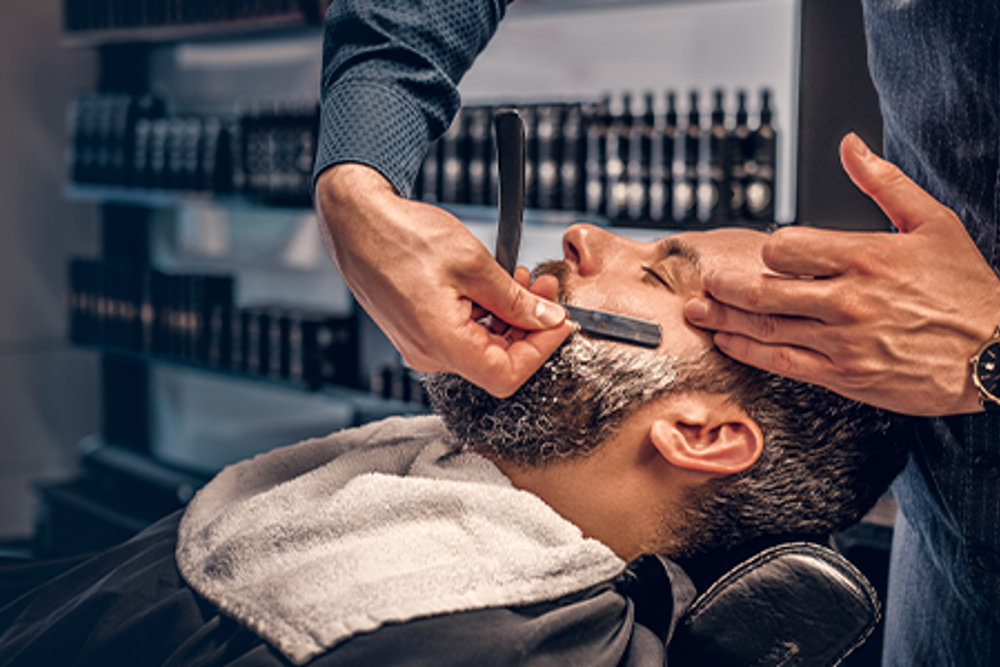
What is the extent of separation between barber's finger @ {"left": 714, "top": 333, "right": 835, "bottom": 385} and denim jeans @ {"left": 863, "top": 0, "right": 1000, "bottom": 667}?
21cm

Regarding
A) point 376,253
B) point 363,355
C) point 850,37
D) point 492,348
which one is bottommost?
point 363,355

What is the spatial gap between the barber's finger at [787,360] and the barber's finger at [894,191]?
0.20m

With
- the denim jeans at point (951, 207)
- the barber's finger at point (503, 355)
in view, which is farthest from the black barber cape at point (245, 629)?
the denim jeans at point (951, 207)

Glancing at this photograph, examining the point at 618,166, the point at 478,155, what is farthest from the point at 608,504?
the point at 478,155

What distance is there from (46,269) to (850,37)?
13.0 feet

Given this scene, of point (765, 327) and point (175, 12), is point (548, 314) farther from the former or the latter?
point (175, 12)

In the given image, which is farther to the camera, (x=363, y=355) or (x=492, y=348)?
(x=363, y=355)

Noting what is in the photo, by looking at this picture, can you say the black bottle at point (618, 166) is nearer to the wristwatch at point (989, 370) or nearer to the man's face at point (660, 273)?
the man's face at point (660, 273)

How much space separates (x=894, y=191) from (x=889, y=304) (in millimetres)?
153

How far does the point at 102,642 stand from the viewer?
1.12 metres

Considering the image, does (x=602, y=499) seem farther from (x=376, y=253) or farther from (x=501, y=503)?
(x=376, y=253)

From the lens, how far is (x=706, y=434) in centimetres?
116

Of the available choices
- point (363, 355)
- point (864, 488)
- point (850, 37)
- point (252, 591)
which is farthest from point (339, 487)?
point (363, 355)

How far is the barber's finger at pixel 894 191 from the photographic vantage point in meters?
0.98
